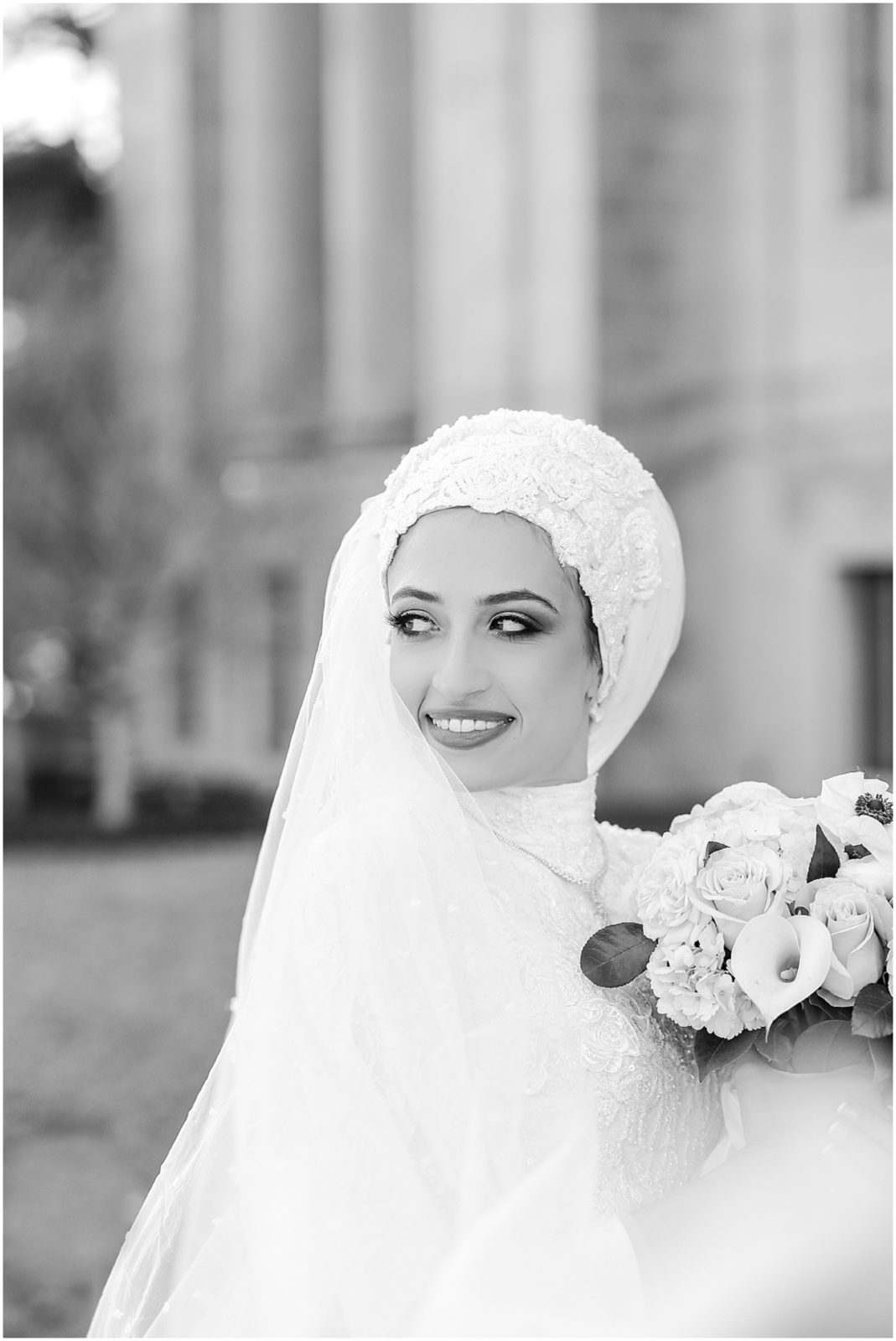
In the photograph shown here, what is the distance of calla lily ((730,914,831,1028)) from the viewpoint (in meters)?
1.81

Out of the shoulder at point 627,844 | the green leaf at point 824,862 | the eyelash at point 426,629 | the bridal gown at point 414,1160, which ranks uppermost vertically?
the eyelash at point 426,629

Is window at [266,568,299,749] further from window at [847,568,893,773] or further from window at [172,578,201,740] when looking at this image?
window at [847,568,893,773]

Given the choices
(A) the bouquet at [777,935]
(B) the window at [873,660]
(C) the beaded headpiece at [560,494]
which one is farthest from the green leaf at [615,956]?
(B) the window at [873,660]

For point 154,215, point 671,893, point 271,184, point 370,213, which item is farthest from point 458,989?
point 154,215

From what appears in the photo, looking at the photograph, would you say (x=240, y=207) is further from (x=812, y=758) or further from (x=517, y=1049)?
(x=517, y=1049)

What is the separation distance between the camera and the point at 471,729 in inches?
84.7

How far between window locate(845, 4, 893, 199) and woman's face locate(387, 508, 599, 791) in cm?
792

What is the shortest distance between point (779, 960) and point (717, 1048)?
17 cm

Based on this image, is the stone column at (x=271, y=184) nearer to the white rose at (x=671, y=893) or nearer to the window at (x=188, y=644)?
the window at (x=188, y=644)

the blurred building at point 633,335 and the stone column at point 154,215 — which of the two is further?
the stone column at point 154,215

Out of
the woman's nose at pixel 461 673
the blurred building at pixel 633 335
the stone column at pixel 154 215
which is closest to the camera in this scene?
the woman's nose at pixel 461 673

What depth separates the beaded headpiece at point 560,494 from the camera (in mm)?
2186

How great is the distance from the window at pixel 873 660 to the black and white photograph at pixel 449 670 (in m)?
0.03

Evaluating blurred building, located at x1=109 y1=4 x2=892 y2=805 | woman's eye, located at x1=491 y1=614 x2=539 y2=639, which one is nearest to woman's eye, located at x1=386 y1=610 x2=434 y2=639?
woman's eye, located at x1=491 y1=614 x2=539 y2=639
